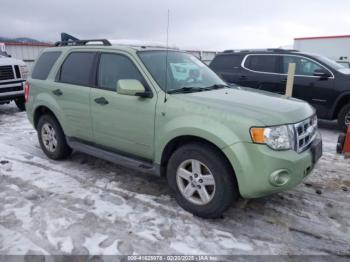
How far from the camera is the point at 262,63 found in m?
8.04

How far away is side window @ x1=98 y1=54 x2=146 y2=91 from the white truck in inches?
226

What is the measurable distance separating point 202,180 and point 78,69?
2.53m

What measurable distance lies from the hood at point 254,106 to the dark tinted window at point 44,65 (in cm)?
256

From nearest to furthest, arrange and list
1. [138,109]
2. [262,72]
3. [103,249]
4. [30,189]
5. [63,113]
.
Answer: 1. [103,249]
2. [138,109]
3. [30,189]
4. [63,113]
5. [262,72]

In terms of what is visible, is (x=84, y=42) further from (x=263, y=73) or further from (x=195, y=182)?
(x=263, y=73)

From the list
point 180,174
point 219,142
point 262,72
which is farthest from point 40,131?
point 262,72

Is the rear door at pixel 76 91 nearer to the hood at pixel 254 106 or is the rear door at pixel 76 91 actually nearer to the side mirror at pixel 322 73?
the hood at pixel 254 106

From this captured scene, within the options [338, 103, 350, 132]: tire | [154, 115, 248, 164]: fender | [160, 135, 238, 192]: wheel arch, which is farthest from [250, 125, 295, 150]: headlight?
[338, 103, 350, 132]: tire

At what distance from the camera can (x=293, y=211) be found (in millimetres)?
3592

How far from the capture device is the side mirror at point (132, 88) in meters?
3.47

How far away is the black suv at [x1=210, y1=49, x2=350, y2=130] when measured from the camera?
7.01 meters

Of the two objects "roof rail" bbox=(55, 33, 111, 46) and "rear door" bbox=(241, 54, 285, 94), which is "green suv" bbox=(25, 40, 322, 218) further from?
"rear door" bbox=(241, 54, 285, 94)

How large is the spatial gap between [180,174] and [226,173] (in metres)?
0.58

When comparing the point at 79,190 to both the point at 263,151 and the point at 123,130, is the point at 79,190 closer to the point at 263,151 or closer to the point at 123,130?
the point at 123,130
